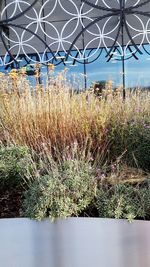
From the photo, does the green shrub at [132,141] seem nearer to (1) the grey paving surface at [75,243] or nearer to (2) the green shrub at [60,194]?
(2) the green shrub at [60,194]

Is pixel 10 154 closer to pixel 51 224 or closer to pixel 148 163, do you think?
pixel 51 224

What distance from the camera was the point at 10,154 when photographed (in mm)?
3500

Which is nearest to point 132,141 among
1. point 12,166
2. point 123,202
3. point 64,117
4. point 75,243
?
point 64,117

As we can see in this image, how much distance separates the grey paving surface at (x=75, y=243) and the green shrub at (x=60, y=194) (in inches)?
2.7

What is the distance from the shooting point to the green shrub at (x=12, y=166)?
10.9 feet

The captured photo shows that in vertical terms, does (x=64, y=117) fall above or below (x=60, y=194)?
above

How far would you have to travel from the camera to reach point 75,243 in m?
2.71

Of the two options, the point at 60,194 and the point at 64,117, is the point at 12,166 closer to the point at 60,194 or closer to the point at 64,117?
the point at 60,194

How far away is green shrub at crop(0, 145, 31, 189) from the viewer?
333 centimetres

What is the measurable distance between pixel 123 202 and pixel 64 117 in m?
1.47

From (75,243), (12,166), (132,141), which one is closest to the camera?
(75,243)

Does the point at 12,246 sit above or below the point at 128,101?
below

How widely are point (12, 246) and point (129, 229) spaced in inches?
26.8

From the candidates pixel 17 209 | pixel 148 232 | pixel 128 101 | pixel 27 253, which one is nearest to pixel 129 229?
pixel 148 232
